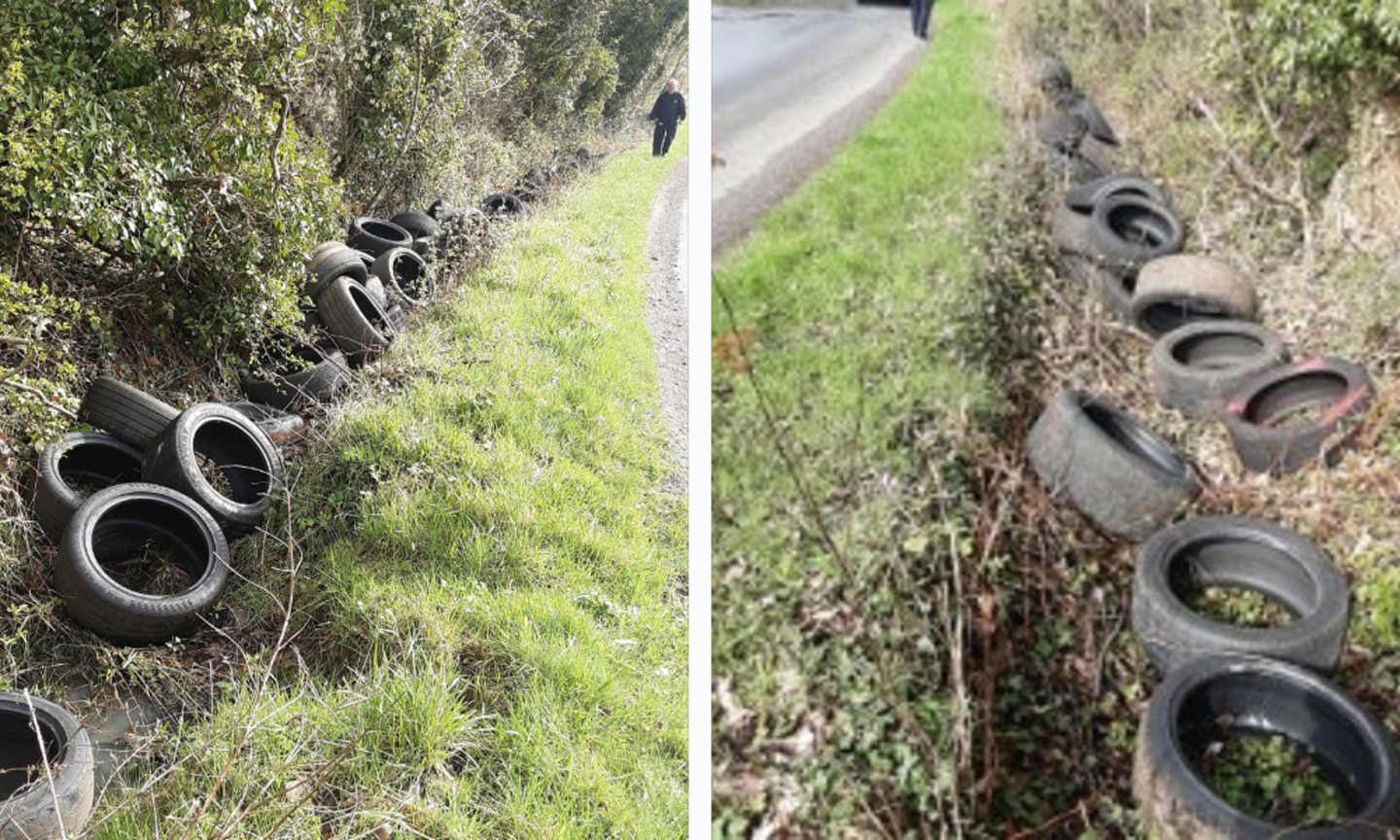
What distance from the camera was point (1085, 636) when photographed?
12.9 feet

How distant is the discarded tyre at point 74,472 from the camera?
3.47 meters

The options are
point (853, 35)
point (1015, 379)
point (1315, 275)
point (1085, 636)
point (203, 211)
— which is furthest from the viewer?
point (853, 35)

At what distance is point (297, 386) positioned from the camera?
4645 mm

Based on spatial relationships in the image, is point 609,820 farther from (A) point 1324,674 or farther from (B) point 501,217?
(B) point 501,217

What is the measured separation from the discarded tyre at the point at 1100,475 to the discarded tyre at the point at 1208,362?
0.80 metres

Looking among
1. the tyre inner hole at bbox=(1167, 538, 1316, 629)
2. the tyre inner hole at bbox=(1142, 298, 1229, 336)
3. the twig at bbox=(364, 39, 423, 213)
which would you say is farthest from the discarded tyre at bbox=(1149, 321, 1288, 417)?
the twig at bbox=(364, 39, 423, 213)

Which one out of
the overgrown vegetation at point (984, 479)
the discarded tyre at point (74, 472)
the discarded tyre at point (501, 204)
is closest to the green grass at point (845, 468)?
the overgrown vegetation at point (984, 479)

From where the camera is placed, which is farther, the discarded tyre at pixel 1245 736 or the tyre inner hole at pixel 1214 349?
the tyre inner hole at pixel 1214 349

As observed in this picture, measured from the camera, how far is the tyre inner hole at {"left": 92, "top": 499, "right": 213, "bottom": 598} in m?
3.61

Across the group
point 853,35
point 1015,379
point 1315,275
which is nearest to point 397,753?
point 1015,379

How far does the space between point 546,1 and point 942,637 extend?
6.07 metres

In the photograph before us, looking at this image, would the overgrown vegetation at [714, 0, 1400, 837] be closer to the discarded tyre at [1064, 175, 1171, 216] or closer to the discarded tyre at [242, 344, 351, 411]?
the discarded tyre at [1064, 175, 1171, 216]

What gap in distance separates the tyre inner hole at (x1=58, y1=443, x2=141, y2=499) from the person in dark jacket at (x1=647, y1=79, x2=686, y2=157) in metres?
2.33

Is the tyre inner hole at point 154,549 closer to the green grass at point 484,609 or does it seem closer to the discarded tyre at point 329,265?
the green grass at point 484,609
